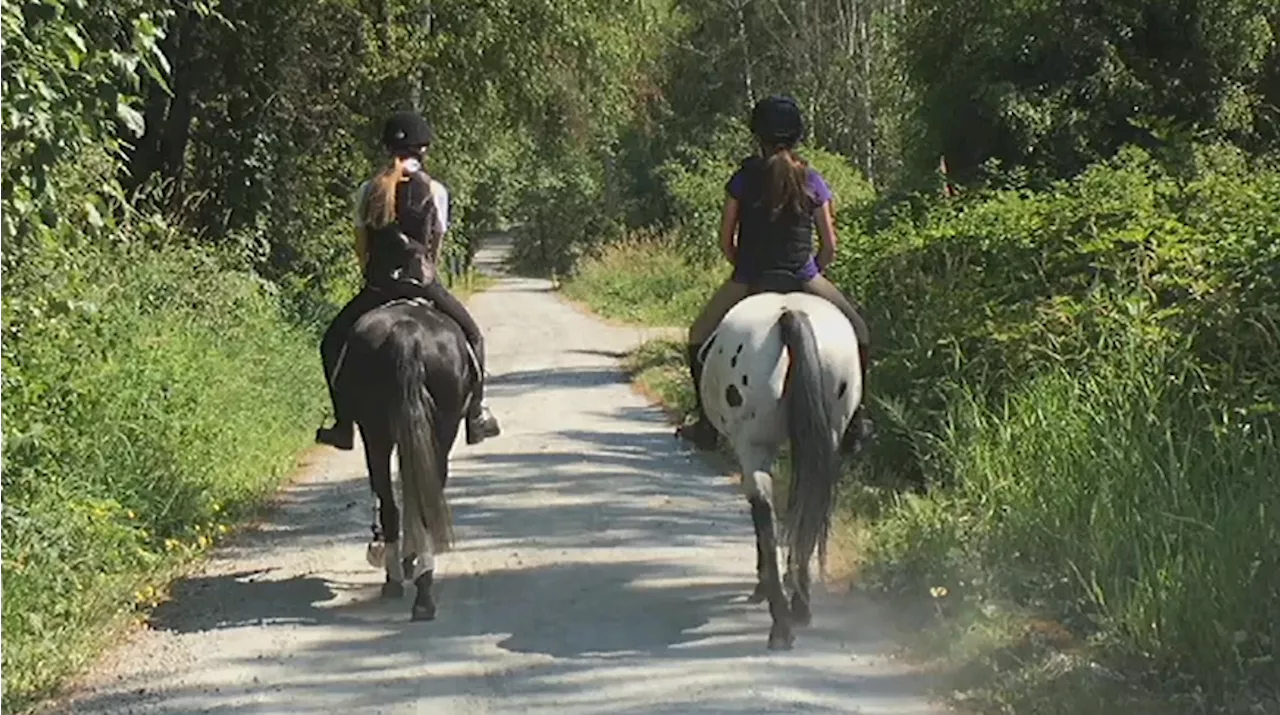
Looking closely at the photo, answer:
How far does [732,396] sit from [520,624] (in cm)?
155

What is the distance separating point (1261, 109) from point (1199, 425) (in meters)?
10.1

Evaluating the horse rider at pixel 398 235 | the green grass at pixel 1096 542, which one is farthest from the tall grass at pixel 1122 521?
the horse rider at pixel 398 235

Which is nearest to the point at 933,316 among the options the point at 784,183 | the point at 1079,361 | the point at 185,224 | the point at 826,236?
the point at 1079,361

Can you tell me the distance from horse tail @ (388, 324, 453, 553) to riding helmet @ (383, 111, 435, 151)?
1.13 m

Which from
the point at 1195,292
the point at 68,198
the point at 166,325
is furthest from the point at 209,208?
the point at 1195,292

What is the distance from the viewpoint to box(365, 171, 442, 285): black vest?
761 cm

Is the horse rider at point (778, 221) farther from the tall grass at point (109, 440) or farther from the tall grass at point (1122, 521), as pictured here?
the tall grass at point (109, 440)

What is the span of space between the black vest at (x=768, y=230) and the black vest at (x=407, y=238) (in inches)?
67.4

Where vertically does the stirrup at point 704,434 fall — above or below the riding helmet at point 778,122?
below

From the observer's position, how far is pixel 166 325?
502 inches

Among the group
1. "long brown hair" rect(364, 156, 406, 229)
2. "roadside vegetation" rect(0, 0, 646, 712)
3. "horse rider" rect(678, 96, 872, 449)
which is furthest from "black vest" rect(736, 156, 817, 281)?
"roadside vegetation" rect(0, 0, 646, 712)

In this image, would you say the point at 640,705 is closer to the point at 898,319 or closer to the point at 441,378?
the point at 441,378

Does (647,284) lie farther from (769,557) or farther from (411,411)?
(769,557)

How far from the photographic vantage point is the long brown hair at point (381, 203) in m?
7.50
